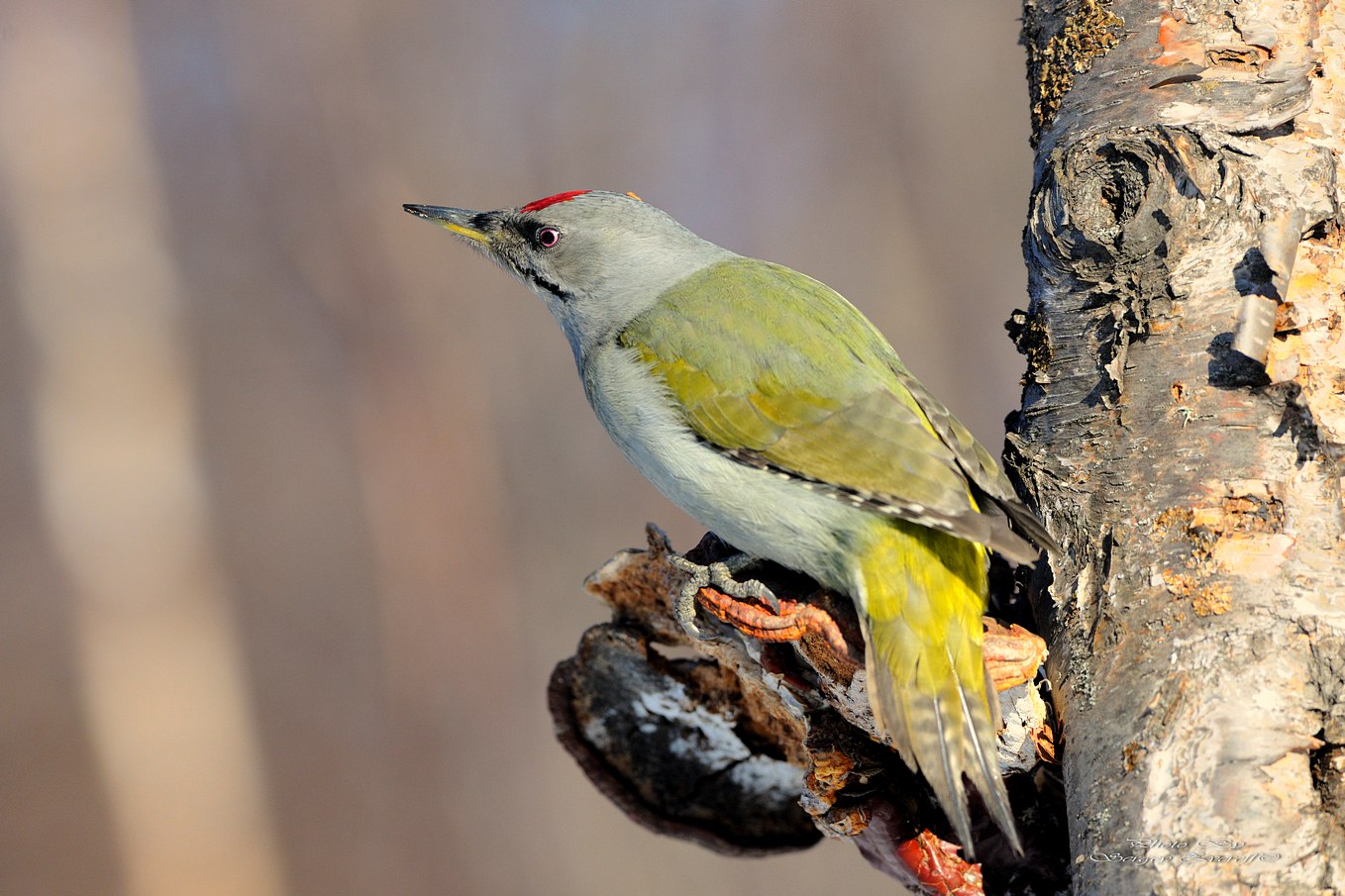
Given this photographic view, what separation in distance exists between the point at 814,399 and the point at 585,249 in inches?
47.7

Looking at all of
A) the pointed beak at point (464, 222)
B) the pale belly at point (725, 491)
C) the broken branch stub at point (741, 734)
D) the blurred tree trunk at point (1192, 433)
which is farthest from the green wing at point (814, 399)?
the pointed beak at point (464, 222)

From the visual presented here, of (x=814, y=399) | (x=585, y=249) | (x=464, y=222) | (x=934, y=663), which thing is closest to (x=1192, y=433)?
(x=934, y=663)

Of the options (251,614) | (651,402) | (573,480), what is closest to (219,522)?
(251,614)

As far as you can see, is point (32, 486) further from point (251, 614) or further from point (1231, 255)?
point (1231, 255)

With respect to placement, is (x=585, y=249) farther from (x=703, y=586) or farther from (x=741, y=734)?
(x=741, y=734)

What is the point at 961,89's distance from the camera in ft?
36.7

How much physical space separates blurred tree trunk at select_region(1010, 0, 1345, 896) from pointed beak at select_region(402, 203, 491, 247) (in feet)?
6.21

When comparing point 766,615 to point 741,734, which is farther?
point 741,734

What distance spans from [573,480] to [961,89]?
17.9 feet

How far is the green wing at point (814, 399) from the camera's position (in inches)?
102

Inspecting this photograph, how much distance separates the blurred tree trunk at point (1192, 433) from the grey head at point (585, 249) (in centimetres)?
127

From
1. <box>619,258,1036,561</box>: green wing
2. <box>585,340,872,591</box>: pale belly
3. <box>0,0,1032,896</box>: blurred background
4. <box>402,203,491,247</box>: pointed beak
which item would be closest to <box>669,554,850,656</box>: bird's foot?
<box>585,340,872,591</box>: pale belly

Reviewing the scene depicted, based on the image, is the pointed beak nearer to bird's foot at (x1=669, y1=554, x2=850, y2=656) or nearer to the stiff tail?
bird's foot at (x1=669, y1=554, x2=850, y2=656)

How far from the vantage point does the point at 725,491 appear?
9.16ft
